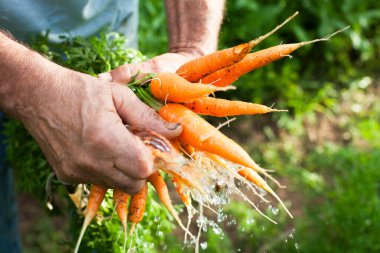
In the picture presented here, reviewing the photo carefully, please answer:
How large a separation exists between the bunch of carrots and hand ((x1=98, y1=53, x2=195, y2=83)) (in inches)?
3.0

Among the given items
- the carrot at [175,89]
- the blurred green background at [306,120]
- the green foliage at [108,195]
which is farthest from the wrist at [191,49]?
the blurred green background at [306,120]

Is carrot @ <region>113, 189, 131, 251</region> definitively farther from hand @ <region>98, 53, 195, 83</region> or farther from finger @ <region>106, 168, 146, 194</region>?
hand @ <region>98, 53, 195, 83</region>

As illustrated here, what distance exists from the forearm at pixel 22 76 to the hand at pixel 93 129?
0.07 feet

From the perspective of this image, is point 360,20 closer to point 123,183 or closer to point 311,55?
point 311,55

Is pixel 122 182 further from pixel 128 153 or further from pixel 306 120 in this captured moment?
pixel 306 120

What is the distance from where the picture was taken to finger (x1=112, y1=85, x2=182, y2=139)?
1704 mm

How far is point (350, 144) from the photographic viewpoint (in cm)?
430

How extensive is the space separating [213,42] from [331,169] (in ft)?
6.21

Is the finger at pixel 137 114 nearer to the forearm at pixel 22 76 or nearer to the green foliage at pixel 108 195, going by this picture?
the forearm at pixel 22 76

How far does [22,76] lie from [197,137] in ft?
1.87

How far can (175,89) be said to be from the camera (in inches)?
72.0

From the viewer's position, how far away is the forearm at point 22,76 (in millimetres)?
1688

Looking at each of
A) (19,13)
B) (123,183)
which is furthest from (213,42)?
(123,183)

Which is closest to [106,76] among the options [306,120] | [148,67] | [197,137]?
[148,67]
